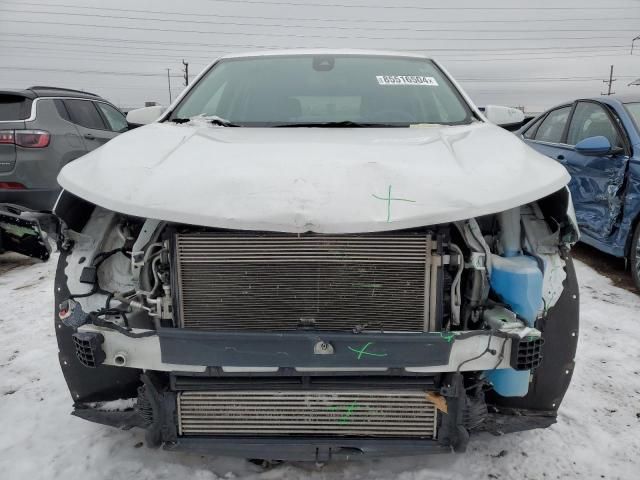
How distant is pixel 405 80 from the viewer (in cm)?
314

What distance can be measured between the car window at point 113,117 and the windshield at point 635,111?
6362mm

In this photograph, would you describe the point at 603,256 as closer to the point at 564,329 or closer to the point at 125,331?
the point at 564,329

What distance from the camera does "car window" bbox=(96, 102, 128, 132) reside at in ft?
25.0

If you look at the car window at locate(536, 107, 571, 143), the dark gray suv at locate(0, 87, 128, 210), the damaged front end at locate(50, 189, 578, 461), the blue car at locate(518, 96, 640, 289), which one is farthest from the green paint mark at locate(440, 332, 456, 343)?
the dark gray suv at locate(0, 87, 128, 210)

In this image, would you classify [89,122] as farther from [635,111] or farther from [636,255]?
[636,255]

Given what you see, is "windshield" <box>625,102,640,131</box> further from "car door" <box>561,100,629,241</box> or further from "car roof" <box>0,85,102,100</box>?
"car roof" <box>0,85,102,100</box>

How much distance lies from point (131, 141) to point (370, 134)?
1084 millimetres

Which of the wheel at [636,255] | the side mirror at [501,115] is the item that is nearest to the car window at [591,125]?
the wheel at [636,255]

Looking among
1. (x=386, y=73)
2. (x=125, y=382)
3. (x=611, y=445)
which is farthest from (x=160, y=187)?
(x=611, y=445)

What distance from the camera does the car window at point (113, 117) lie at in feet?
25.0

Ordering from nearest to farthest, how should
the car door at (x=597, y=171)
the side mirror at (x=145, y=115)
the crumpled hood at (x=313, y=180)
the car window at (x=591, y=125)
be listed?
the crumpled hood at (x=313, y=180) → the side mirror at (x=145, y=115) → the car door at (x=597, y=171) → the car window at (x=591, y=125)

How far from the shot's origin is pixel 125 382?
2135mm

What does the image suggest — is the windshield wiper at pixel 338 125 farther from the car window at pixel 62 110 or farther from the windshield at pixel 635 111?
the car window at pixel 62 110

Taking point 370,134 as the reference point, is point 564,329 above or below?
below
